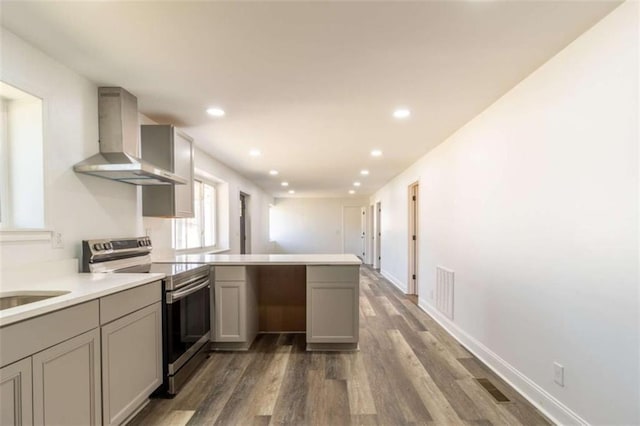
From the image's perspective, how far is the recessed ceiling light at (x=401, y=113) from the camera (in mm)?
2768

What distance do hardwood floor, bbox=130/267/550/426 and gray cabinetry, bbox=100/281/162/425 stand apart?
0.24 metres

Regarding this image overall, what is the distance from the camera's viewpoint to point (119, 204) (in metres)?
2.57

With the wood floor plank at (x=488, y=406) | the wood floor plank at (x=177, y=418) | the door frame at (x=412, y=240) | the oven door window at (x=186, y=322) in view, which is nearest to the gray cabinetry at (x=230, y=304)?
the oven door window at (x=186, y=322)

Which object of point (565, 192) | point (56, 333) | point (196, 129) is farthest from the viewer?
point (196, 129)

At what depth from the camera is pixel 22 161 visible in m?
1.89

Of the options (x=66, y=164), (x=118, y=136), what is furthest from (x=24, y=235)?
(x=118, y=136)

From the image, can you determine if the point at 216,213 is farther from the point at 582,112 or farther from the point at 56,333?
the point at 582,112

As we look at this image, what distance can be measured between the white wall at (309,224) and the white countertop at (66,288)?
27.8 feet

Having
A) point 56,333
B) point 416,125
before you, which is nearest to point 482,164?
point 416,125

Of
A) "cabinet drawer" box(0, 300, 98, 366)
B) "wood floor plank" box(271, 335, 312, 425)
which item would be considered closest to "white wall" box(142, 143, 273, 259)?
"cabinet drawer" box(0, 300, 98, 366)

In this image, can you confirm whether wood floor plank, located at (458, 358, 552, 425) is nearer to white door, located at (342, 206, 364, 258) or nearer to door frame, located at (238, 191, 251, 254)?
door frame, located at (238, 191, 251, 254)

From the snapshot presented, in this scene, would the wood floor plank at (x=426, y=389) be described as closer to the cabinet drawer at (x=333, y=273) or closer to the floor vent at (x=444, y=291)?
the floor vent at (x=444, y=291)

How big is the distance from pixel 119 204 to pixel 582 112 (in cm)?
334

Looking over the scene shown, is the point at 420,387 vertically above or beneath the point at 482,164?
beneath
